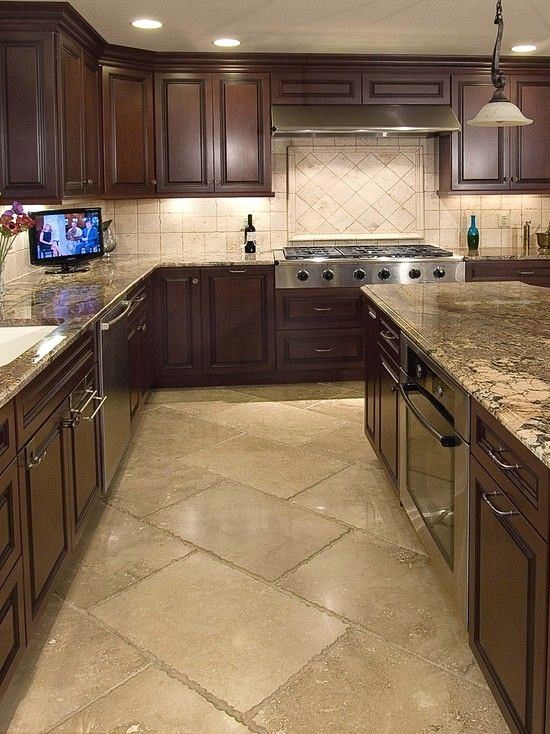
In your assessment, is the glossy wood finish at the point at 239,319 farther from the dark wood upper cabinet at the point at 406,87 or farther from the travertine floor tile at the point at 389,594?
the travertine floor tile at the point at 389,594

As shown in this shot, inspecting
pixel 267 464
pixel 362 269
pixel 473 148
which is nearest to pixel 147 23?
pixel 362 269

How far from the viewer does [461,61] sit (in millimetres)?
5730

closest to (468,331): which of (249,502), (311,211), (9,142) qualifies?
(249,502)

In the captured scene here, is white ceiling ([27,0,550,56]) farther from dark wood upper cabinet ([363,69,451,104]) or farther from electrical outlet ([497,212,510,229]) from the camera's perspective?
electrical outlet ([497,212,510,229])

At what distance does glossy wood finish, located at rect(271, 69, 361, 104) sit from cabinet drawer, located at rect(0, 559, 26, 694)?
4393 mm

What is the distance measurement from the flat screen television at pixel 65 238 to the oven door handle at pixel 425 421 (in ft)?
7.58

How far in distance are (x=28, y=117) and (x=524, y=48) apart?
11.1ft

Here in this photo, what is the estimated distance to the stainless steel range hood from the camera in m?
5.55

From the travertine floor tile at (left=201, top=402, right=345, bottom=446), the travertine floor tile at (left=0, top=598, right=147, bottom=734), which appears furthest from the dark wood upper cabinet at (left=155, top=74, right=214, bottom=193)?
the travertine floor tile at (left=0, top=598, right=147, bottom=734)

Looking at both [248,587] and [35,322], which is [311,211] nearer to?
[35,322]

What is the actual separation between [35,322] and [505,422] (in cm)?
198

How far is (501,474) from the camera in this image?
1.83 meters

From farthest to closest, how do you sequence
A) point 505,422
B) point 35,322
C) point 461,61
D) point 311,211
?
point 311,211 < point 461,61 < point 35,322 < point 505,422

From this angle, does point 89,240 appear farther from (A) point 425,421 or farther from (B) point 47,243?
(A) point 425,421
